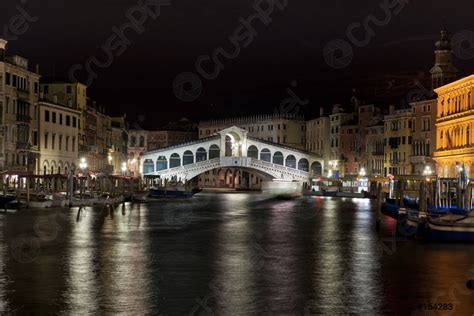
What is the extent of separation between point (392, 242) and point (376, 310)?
11.5m

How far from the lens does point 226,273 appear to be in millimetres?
15023

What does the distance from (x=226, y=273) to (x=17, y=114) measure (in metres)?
40.4

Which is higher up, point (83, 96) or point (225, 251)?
point (83, 96)

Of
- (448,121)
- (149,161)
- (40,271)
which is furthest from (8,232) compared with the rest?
(149,161)

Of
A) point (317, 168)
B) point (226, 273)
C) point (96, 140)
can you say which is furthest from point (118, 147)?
point (226, 273)

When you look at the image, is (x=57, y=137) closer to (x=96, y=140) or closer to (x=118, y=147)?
(x=96, y=140)

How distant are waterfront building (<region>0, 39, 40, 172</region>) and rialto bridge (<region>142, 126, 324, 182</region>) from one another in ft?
127

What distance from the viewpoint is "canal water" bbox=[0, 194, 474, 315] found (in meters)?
11.7

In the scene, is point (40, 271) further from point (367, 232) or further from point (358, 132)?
point (358, 132)

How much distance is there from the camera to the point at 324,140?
104 meters

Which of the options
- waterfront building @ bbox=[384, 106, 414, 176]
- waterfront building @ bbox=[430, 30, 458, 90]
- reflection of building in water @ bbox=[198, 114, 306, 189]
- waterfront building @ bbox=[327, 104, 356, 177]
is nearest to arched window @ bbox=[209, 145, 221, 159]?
reflection of building in water @ bbox=[198, 114, 306, 189]

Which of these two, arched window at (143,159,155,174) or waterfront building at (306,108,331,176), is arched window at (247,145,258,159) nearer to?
waterfront building at (306,108,331,176)

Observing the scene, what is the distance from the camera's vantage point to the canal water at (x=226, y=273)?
38.3ft

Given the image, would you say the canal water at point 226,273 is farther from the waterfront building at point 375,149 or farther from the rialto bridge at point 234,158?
the rialto bridge at point 234,158
